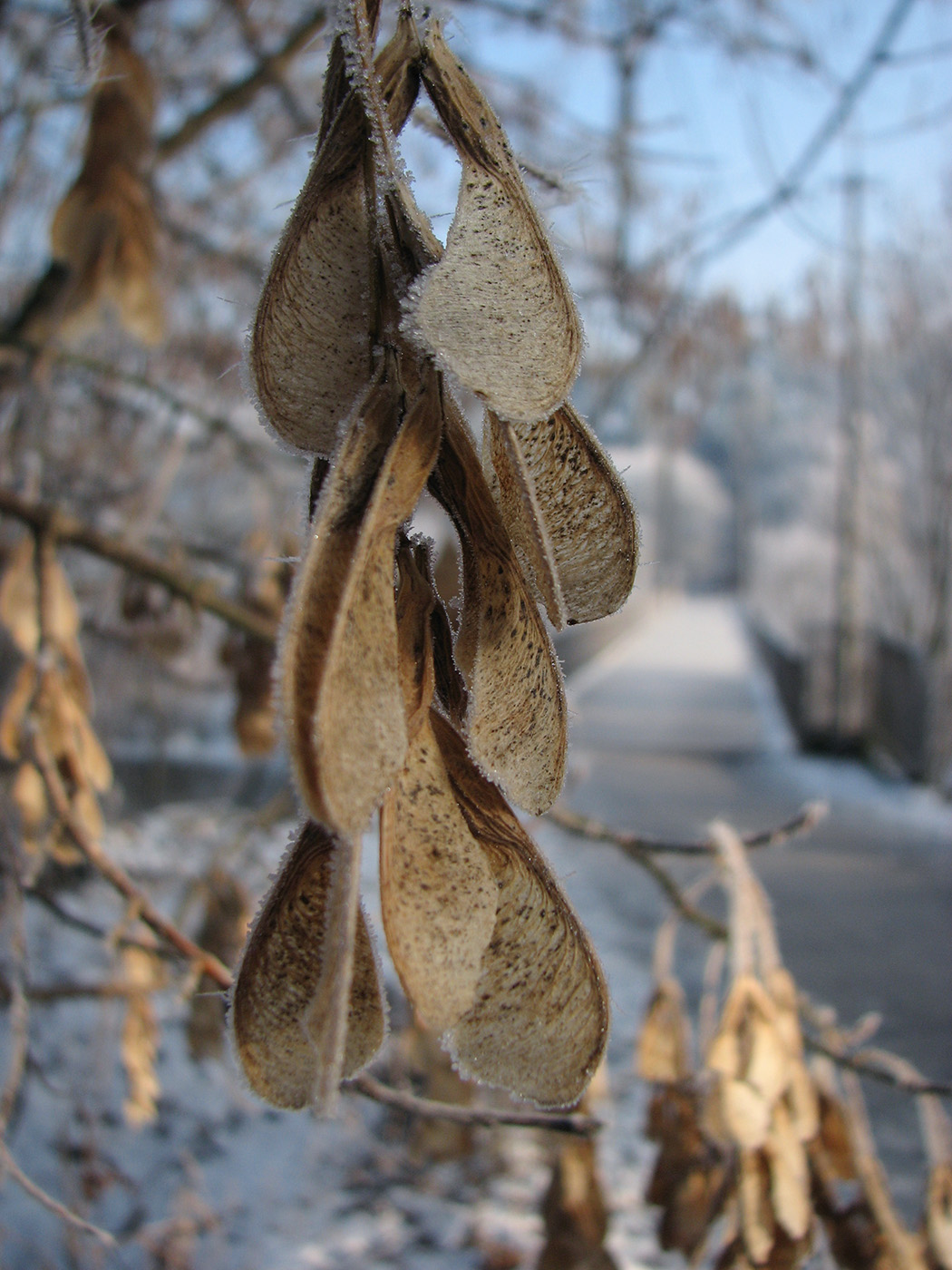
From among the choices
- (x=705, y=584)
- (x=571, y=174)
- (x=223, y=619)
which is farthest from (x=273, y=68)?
(x=705, y=584)

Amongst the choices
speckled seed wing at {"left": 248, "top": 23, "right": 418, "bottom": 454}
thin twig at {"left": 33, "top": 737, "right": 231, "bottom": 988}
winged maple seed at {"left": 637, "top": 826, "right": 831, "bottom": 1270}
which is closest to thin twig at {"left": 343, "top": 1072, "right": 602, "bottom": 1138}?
thin twig at {"left": 33, "top": 737, "right": 231, "bottom": 988}

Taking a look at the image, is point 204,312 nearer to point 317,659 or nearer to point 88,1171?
point 88,1171

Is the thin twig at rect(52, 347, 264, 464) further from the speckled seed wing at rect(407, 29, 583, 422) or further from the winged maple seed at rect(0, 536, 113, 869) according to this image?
the speckled seed wing at rect(407, 29, 583, 422)

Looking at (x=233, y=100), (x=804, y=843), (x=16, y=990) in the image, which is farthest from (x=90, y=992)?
(x=804, y=843)

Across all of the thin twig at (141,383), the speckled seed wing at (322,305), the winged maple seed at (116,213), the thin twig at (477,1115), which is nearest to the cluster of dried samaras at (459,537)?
the speckled seed wing at (322,305)

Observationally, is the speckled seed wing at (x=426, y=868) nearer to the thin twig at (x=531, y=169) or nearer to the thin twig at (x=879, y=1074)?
the thin twig at (x=531, y=169)

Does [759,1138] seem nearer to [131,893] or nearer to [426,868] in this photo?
[131,893]
